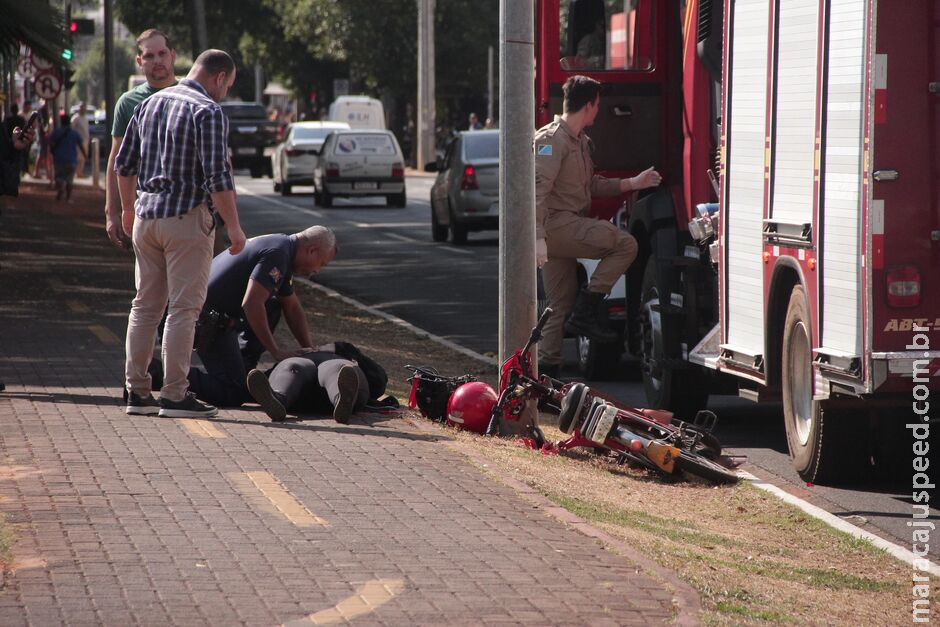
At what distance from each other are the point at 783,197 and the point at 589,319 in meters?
2.86

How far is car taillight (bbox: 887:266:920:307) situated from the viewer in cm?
752

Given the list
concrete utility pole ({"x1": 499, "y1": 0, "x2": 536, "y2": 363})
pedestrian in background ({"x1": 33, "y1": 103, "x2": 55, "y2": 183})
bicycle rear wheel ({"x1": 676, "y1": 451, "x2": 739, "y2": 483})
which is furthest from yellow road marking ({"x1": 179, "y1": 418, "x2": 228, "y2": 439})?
pedestrian in background ({"x1": 33, "y1": 103, "x2": 55, "y2": 183})

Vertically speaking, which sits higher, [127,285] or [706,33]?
[706,33]

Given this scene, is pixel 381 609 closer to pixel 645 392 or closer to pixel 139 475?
pixel 139 475

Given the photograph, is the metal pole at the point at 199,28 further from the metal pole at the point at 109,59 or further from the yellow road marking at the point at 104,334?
the yellow road marking at the point at 104,334

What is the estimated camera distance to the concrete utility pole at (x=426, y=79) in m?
56.2

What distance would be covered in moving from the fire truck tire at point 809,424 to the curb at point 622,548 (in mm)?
1574

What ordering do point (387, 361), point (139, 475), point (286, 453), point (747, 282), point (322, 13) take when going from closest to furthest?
point (139, 475) → point (286, 453) → point (747, 282) → point (387, 361) → point (322, 13)

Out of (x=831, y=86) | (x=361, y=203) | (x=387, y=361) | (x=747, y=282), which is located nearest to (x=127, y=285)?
(x=387, y=361)

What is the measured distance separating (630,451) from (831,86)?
6.91ft

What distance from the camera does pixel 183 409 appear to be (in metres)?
9.20

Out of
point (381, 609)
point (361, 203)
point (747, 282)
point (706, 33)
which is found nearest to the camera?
point (381, 609)

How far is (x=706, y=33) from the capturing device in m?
10.3

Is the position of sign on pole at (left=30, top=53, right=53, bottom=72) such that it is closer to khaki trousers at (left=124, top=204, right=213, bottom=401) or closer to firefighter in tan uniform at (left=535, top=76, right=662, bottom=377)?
khaki trousers at (left=124, top=204, right=213, bottom=401)
